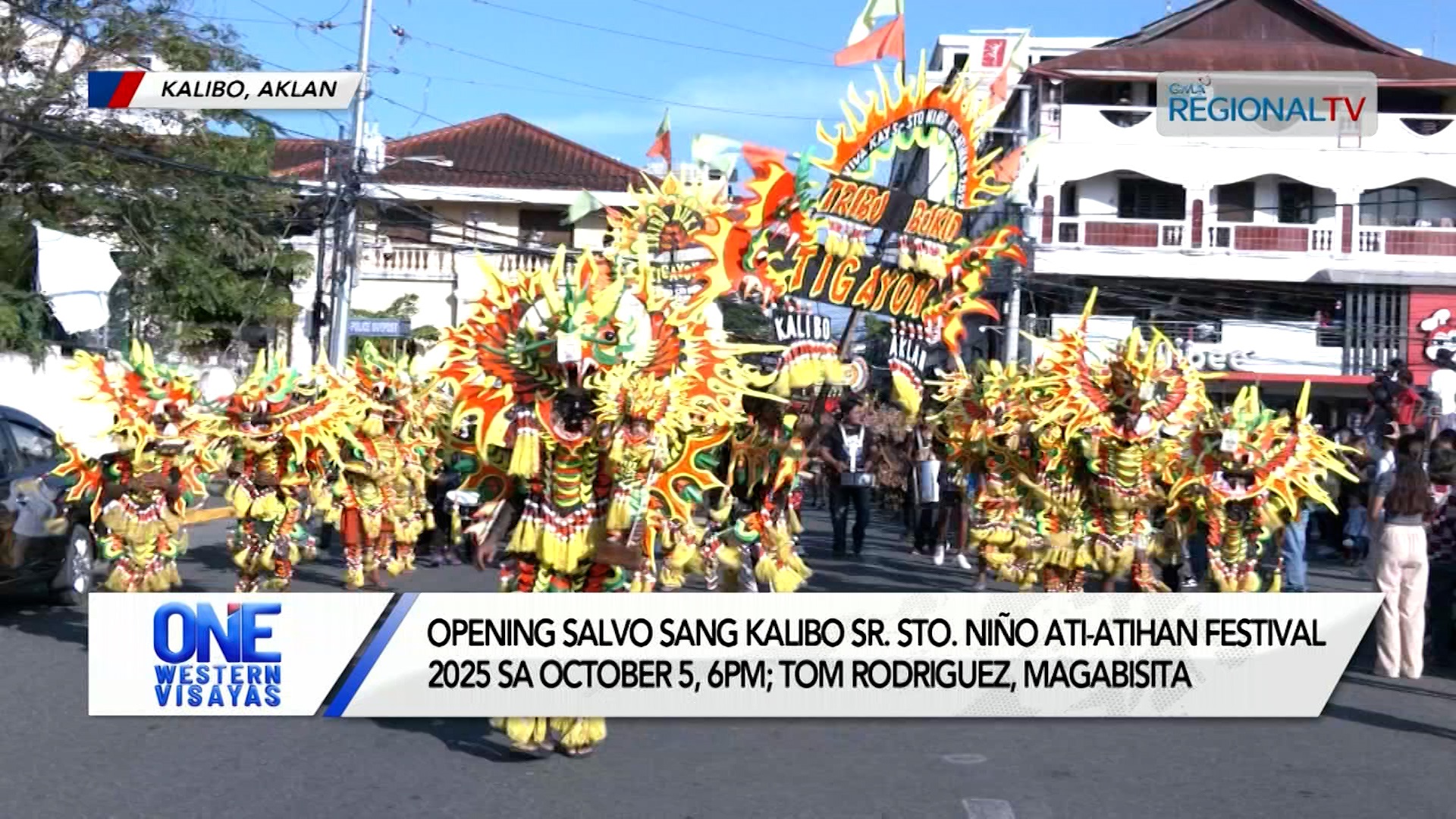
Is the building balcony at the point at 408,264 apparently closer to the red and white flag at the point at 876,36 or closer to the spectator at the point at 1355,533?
the spectator at the point at 1355,533

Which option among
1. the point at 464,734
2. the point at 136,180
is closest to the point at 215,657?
the point at 464,734

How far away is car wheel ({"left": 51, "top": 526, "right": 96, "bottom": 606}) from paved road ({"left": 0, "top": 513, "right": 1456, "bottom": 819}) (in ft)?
10.2

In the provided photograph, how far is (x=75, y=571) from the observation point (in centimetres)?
1259

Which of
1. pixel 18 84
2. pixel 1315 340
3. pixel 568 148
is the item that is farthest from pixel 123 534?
pixel 568 148

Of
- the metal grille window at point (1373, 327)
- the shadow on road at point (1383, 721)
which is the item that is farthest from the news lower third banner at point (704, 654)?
the metal grille window at point (1373, 327)

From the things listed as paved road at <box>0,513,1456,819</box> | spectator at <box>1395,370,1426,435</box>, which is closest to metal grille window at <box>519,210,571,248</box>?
spectator at <box>1395,370,1426,435</box>

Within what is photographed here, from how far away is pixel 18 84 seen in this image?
23766 millimetres

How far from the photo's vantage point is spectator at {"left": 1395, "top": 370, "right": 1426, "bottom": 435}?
17.1 m

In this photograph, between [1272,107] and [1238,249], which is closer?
[1238,249]

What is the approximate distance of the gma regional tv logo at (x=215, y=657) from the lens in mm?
7492

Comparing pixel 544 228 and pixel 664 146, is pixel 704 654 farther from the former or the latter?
pixel 544 228

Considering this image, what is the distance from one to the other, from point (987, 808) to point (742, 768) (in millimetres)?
1248

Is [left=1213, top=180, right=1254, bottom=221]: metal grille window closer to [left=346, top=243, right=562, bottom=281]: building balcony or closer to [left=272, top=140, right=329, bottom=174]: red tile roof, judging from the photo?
[left=346, top=243, right=562, bottom=281]: building balcony

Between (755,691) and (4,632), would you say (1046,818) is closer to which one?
(755,691)
